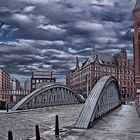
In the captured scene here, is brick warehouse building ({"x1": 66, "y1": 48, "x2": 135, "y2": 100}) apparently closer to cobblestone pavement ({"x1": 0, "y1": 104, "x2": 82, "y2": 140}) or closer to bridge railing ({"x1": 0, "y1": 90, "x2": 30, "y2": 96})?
bridge railing ({"x1": 0, "y1": 90, "x2": 30, "y2": 96})

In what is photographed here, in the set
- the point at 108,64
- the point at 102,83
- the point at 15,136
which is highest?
the point at 108,64

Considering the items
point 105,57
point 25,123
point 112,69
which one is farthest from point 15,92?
point 105,57

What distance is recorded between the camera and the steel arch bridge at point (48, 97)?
39531 millimetres

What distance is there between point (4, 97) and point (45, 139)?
59550 millimetres

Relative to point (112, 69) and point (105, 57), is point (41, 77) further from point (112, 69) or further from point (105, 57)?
point (112, 69)

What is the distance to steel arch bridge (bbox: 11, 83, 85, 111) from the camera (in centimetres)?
3953

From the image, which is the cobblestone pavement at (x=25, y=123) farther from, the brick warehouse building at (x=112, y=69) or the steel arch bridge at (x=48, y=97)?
the brick warehouse building at (x=112, y=69)

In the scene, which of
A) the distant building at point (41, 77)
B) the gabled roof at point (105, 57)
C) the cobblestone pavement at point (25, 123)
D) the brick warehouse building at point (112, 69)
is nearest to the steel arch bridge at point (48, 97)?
the cobblestone pavement at point (25, 123)

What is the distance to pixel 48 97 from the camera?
47.3 m

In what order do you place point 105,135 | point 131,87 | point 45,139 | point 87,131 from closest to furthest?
point 45,139, point 105,135, point 87,131, point 131,87

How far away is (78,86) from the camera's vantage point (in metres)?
142

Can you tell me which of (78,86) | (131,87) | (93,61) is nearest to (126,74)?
(131,87)

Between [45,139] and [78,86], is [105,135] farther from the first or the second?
[78,86]

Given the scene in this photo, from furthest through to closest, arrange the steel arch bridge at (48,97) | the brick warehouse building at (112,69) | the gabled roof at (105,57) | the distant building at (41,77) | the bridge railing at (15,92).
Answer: the distant building at (41,77) < the gabled roof at (105,57) < the brick warehouse building at (112,69) < the bridge railing at (15,92) < the steel arch bridge at (48,97)
